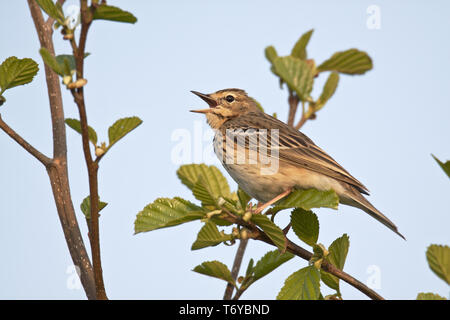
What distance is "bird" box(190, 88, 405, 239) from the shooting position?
205 inches

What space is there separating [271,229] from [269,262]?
0.62 metres

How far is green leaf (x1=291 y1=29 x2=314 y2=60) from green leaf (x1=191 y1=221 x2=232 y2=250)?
1569mm

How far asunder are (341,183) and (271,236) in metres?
2.34

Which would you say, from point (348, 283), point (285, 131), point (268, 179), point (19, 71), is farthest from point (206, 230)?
point (285, 131)

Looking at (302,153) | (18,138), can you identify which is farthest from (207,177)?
(302,153)

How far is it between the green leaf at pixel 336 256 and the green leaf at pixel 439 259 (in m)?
0.81

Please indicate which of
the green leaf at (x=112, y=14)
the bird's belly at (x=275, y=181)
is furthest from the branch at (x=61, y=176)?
the bird's belly at (x=275, y=181)

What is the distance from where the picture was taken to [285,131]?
588 cm

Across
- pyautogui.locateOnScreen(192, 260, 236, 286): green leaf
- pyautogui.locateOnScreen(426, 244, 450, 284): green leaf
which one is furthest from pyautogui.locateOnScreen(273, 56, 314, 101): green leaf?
pyautogui.locateOnScreen(426, 244, 450, 284): green leaf

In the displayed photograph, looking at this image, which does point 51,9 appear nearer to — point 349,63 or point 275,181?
point 349,63

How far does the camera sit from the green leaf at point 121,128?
305cm

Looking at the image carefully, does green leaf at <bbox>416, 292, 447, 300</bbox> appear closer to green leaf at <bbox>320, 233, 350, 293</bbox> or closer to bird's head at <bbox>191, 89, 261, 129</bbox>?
green leaf at <bbox>320, 233, 350, 293</bbox>
